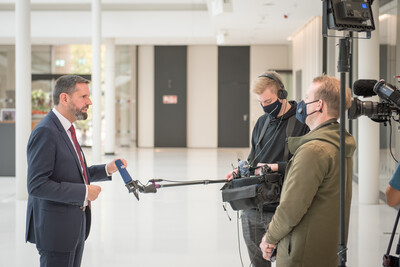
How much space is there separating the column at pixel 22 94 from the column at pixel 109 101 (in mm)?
9427

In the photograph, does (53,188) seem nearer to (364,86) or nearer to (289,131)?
(289,131)

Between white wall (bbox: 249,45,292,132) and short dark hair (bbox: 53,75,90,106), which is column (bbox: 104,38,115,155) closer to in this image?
white wall (bbox: 249,45,292,132)

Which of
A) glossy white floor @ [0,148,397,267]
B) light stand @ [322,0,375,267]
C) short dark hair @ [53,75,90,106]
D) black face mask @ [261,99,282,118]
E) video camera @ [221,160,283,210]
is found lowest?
glossy white floor @ [0,148,397,267]

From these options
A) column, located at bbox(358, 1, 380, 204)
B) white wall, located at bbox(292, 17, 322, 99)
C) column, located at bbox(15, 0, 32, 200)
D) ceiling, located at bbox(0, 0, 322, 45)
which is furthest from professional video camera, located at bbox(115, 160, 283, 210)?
ceiling, located at bbox(0, 0, 322, 45)

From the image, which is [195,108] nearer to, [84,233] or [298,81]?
[298,81]

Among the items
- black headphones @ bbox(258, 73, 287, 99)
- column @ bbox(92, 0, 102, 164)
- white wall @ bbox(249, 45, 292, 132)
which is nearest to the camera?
black headphones @ bbox(258, 73, 287, 99)

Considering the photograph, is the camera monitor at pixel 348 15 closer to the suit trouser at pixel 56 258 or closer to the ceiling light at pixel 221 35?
the suit trouser at pixel 56 258

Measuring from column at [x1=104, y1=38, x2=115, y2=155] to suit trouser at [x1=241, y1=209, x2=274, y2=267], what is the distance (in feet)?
50.9

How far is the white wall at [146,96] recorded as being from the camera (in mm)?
23406

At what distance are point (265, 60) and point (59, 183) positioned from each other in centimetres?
2043

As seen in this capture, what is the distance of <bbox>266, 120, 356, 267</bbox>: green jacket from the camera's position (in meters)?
2.73

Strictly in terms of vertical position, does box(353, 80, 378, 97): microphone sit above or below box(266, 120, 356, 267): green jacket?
above

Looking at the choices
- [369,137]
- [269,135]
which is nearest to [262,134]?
[269,135]

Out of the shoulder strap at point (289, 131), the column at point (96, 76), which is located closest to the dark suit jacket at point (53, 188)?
the shoulder strap at point (289, 131)
